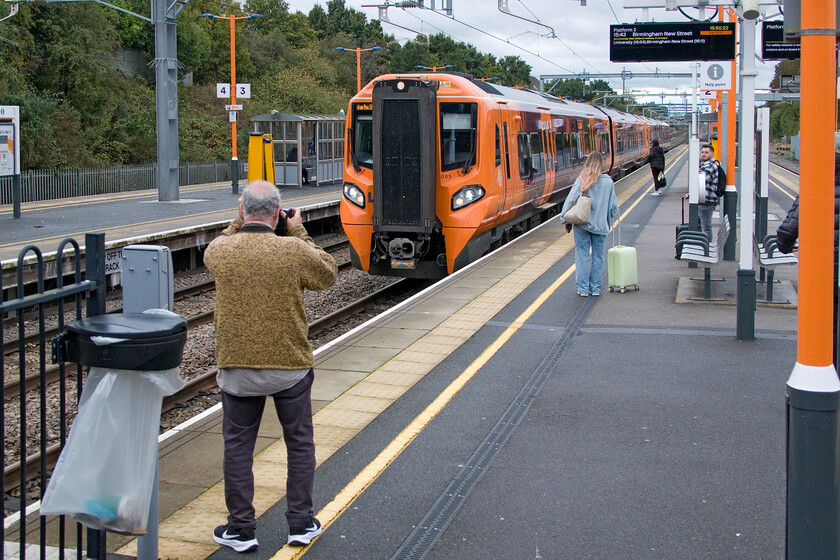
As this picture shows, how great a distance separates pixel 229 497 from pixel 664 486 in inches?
95.0

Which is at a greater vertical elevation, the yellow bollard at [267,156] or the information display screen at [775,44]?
the information display screen at [775,44]

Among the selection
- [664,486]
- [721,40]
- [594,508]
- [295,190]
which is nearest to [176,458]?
[594,508]

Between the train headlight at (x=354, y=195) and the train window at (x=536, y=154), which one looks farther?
the train window at (x=536, y=154)

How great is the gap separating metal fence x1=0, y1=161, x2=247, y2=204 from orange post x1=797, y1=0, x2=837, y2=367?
24339mm

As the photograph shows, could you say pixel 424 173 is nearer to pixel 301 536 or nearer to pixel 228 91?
pixel 301 536

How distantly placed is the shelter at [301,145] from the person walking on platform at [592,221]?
69.0 ft

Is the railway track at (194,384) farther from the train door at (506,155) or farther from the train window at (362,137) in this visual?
the train door at (506,155)

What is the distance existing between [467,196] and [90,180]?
65.6ft

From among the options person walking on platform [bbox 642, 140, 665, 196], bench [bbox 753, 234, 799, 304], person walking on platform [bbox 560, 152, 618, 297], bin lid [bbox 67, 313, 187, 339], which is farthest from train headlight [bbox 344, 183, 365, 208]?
person walking on platform [bbox 642, 140, 665, 196]

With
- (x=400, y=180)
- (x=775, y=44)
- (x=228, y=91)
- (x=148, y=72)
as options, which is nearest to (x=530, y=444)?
(x=400, y=180)

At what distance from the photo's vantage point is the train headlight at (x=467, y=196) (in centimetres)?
1344

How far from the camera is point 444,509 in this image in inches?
194

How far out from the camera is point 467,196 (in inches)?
530

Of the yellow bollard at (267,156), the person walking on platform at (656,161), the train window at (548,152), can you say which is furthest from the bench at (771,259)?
the yellow bollard at (267,156)
